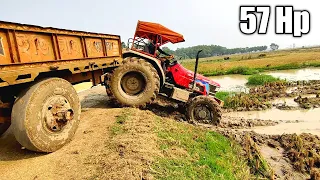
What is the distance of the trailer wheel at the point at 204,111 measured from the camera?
24.9 feet

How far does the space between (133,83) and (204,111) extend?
2.27 metres

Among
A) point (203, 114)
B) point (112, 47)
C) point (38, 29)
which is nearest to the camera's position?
point (38, 29)

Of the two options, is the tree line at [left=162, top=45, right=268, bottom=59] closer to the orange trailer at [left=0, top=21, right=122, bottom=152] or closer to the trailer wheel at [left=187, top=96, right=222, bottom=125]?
the trailer wheel at [left=187, top=96, right=222, bottom=125]

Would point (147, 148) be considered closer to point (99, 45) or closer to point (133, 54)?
point (99, 45)

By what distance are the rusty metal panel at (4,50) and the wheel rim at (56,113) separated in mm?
833

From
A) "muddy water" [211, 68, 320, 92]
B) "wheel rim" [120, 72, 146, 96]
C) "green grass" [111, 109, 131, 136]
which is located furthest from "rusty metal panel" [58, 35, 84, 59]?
"muddy water" [211, 68, 320, 92]

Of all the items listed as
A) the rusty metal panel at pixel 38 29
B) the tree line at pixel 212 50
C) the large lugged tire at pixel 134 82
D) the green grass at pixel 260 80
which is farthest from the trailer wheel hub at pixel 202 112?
the tree line at pixel 212 50

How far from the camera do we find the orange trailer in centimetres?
347

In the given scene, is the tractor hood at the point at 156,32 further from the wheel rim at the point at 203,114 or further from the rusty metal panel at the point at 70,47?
the rusty metal panel at the point at 70,47

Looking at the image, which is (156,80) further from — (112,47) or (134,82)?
(112,47)

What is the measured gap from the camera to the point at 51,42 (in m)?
4.37

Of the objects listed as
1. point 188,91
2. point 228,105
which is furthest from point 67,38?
point 228,105

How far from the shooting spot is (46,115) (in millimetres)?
3896

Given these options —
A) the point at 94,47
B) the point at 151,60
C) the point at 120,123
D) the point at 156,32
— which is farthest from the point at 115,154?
the point at 156,32
